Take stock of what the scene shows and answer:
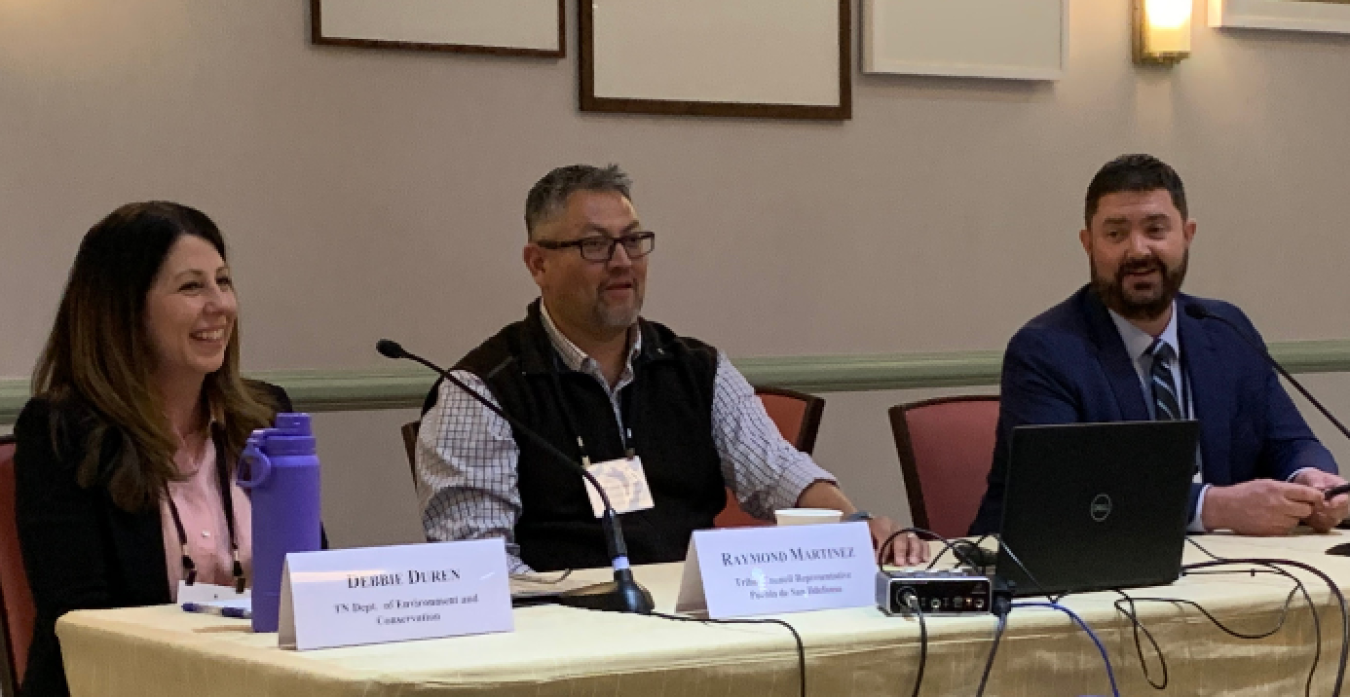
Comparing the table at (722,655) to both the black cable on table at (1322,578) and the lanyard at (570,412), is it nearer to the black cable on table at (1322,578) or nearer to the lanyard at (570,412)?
the black cable on table at (1322,578)


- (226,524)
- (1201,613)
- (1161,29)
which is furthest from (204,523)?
(1161,29)

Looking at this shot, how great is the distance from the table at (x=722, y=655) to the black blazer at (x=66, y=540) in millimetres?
215

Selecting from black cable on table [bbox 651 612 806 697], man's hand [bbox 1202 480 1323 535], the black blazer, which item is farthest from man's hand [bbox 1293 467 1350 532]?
the black blazer

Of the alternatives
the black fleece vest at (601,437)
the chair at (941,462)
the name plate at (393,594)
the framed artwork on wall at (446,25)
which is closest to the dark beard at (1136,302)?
the chair at (941,462)

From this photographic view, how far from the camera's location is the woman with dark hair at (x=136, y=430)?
241cm

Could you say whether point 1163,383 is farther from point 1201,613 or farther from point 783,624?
point 783,624

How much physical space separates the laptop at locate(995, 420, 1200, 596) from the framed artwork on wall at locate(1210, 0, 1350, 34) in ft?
9.42

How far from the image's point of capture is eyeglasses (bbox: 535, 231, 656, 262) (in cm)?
312

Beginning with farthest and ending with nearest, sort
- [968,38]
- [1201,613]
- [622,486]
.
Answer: [968,38] < [622,486] < [1201,613]

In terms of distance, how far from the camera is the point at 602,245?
3133mm

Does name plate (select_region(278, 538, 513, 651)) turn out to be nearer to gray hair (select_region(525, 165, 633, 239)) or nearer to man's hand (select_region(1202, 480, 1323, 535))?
gray hair (select_region(525, 165, 633, 239))

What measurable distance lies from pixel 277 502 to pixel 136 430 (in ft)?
2.26

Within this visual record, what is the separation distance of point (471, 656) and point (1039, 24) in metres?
3.30

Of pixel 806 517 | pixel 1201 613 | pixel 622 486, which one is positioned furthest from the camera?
pixel 622 486
